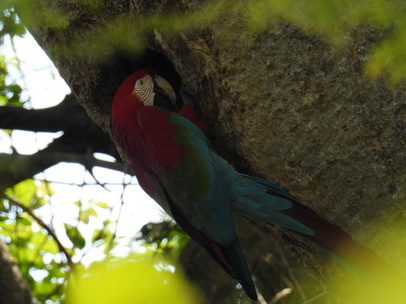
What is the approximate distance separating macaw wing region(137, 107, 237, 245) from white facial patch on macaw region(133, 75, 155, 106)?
20 cm

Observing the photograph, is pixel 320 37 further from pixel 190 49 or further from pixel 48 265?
pixel 48 265

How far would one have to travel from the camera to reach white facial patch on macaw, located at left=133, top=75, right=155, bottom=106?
6.26 feet

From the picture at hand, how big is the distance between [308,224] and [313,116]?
9.6 inches

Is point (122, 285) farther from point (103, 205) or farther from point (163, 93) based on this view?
point (103, 205)

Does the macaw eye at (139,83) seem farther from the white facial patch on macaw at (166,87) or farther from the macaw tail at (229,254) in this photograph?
the macaw tail at (229,254)

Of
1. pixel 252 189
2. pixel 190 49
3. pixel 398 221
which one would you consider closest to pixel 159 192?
pixel 252 189

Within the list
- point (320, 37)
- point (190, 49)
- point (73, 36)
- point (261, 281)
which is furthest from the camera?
point (261, 281)

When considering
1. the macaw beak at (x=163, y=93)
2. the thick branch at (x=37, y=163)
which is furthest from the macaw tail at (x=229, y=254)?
the thick branch at (x=37, y=163)

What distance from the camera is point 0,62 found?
2.99m

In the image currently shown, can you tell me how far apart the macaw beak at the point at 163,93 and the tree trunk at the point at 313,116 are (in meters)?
0.36

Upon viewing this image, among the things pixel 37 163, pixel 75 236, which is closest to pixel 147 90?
pixel 37 163

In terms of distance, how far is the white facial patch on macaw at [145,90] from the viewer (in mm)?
1909

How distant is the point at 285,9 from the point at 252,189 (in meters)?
0.43

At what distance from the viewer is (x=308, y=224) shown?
1.48 meters
